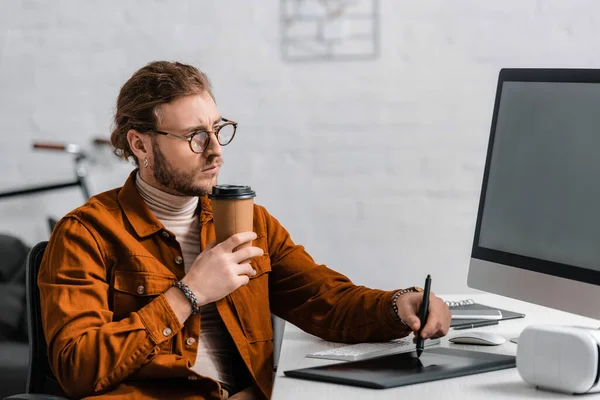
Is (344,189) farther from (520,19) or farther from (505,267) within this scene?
(505,267)

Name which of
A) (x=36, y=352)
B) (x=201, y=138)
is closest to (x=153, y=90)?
(x=201, y=138)

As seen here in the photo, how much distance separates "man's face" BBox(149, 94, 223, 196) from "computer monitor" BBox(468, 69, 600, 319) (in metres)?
0.52

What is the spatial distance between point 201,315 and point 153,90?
453 mm

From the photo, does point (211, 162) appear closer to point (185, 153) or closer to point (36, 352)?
point (185, 153)

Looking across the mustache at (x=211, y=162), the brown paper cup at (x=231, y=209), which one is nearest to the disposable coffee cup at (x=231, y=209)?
the brown paper cup at (x=231, y=209)

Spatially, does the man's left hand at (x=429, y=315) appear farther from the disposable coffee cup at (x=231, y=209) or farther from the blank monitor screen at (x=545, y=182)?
the disposable coffee cup at (x=231, y=209)

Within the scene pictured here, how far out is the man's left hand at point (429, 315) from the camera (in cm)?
145

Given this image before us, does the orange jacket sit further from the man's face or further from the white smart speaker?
the white smart speaker

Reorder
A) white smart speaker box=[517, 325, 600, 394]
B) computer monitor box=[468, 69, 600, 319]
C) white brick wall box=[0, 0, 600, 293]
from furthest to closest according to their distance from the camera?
white brick wall box=[0, 0, 600, 293] < computer monitor box=[468, 69, 600, 319] < white smart speaker box=[517, 325, 600, 394]

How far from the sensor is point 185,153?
166 cm

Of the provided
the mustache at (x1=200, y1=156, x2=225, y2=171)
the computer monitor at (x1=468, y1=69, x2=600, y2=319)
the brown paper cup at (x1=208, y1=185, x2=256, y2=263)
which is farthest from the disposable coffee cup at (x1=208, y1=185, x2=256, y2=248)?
the computer monitor at (x1=468, y1=69, x2=600, y2=319)

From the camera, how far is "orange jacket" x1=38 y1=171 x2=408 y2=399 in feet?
4.65

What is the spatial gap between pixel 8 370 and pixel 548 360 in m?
1.92

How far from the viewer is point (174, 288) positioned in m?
1.47
